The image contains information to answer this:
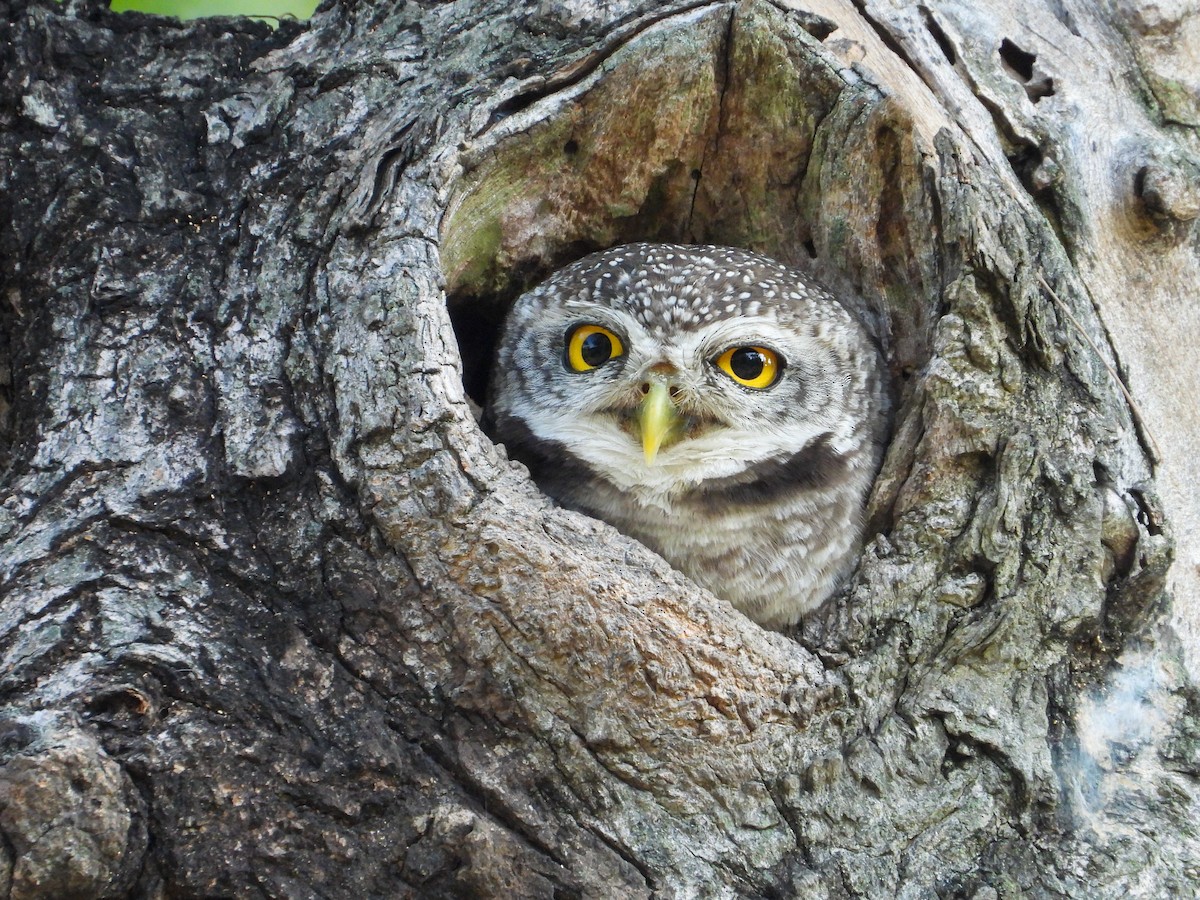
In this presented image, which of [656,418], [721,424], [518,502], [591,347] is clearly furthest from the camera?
[591,347]

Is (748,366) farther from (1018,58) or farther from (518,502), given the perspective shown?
(1018,58)

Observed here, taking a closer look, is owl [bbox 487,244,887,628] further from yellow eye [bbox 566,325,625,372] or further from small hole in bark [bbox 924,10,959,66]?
small hole in bark [bbox 924,10,959,66]

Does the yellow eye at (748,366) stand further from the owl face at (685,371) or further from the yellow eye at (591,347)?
the yellow eye at (591,347)

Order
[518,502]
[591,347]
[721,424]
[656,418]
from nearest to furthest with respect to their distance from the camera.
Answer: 1. [518,502]
2. [656,418]
3. [721,424]
4. [591,347]

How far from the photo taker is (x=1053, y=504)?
195 centimetres

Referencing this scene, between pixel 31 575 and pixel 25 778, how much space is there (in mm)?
396

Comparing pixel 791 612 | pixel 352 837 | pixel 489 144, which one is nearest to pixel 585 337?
pixel 489 144

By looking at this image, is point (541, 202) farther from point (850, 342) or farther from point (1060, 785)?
A: point (1060, 785)

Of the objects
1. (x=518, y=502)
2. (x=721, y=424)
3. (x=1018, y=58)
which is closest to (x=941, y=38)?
(x=1018, y=58)

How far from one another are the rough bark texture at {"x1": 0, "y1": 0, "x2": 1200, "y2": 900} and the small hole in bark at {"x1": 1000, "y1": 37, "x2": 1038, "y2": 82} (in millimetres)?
20

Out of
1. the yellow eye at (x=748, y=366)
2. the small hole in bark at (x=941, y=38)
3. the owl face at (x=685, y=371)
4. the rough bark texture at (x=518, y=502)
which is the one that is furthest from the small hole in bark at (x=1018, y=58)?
the yellow eye at (x=748, y=366)

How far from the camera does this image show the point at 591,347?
237 cm

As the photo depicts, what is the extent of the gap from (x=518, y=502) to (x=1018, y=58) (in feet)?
5.28

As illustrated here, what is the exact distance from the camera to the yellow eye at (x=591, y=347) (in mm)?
2346
